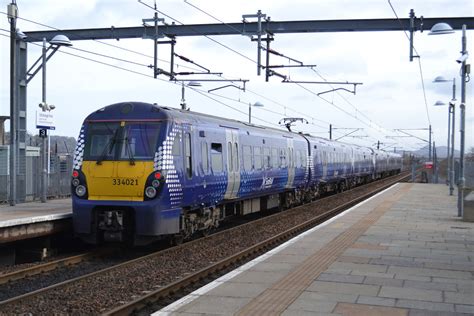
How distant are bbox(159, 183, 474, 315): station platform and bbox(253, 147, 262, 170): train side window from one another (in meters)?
4.23

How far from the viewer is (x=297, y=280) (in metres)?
8.34

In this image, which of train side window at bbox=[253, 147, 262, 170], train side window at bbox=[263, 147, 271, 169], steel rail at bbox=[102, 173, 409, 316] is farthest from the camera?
train side window at bbox=[263, 147, 271, 169]

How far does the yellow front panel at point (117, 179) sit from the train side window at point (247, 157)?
5.75 meters

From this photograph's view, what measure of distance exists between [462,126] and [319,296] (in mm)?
17945

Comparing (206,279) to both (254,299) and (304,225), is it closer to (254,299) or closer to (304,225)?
(254,299)

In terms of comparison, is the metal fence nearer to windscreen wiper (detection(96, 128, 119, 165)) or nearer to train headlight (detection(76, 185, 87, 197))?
train headlight (detection(76, 185, 87, 197))

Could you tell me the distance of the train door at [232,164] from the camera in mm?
15492

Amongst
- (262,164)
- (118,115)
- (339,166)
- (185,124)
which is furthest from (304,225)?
(339,166)

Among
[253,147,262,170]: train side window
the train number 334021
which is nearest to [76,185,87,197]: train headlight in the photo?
the train number 334021

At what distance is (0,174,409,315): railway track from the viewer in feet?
25.6

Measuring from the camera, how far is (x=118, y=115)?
12305mm

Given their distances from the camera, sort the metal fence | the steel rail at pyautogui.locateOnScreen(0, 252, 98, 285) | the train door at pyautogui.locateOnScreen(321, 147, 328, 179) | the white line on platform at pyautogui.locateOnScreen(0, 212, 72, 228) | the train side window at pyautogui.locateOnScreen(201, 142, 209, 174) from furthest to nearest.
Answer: the train door at pyautogui.locateOnScreen(321, 147, 328, 179) → the metal fence → the train side window at pyautogui.locateOnScreen(201, 142, 209, 174) → the white line on platform at pyautogui.locateOnScreen(0, 212, 72, 228) → the steel rail at pyautogui.locateOnScreen(0, 252, 98, 285)

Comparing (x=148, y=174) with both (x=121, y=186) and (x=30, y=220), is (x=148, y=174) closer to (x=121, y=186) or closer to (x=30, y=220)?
(x=121, y=186)

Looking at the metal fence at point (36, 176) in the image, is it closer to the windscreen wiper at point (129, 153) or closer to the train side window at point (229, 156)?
the train side window at point (229, 156)
